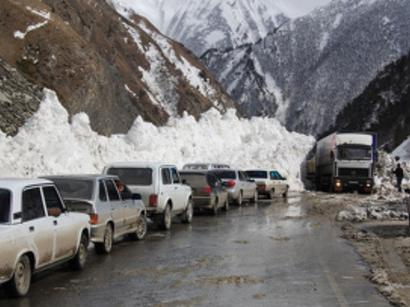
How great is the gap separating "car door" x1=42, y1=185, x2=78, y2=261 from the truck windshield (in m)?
32.2

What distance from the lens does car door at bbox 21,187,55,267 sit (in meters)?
9.16

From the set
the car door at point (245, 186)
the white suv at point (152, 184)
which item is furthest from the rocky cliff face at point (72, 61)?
the white suv at point (152, 184)

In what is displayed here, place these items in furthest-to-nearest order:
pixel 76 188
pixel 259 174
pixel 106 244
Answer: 1. pixel 259 174
2. pixel 106 244
3. pixel 76 188

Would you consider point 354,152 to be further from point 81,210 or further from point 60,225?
point 60,225

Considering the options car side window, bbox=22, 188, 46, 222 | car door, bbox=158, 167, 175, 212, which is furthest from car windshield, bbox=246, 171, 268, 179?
car side window, bbox=22, 188, 46, 222

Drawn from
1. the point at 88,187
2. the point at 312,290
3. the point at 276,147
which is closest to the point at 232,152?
the point at 276,147

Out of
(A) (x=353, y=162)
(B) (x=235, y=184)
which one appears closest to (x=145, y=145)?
(A) (x=353, y=162)

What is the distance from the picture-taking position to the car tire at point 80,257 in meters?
11.2

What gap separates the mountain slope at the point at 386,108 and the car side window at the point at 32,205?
106 meters

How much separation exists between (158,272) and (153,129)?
31443mm

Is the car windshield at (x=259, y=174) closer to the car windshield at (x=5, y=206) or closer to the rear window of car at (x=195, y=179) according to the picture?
the rear window of car at (x=195, y=179)

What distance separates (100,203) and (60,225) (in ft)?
9.07

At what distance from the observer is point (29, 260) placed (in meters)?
9.19

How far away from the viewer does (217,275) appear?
1087cm
